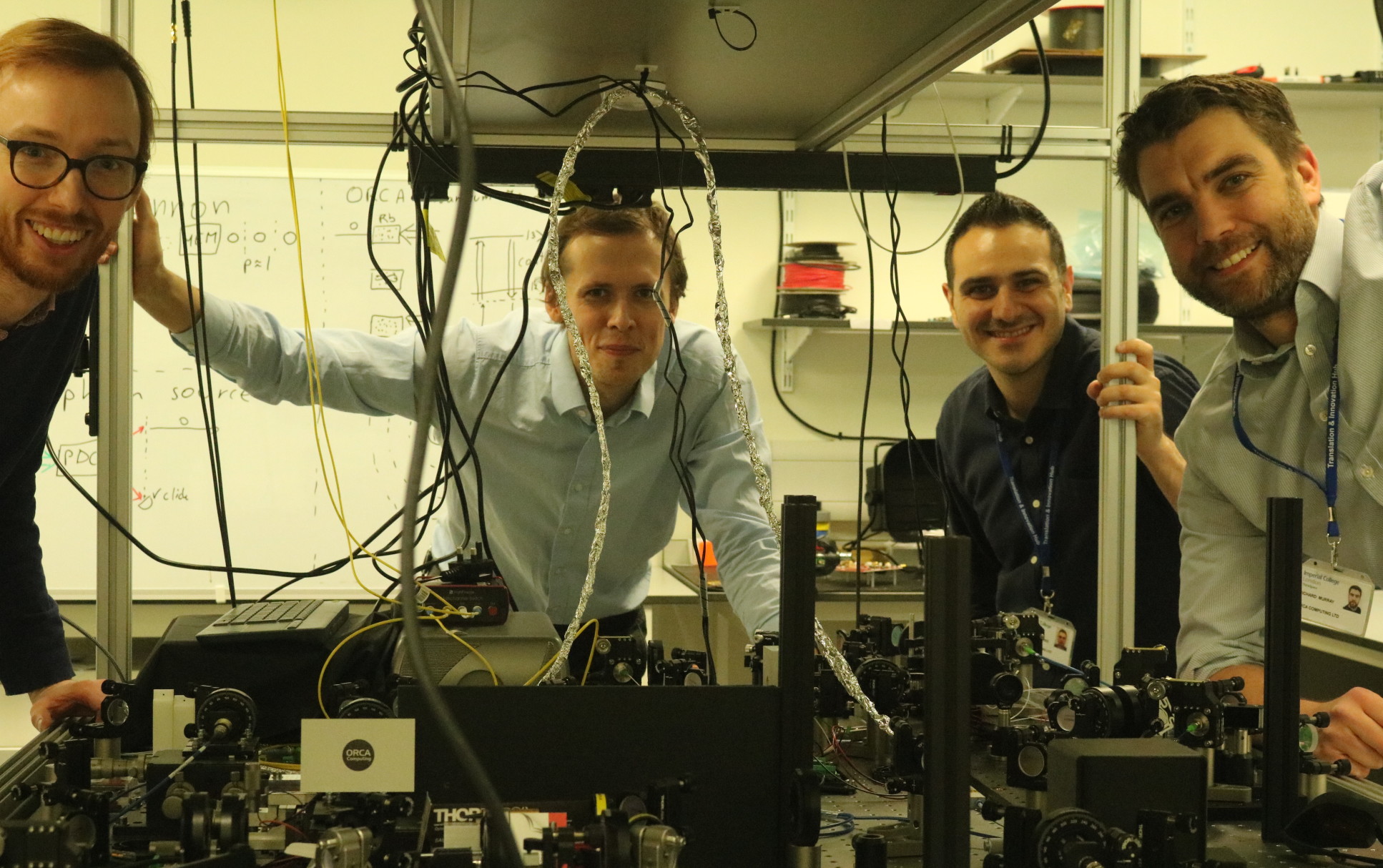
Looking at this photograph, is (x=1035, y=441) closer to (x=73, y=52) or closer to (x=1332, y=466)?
(x=1332, y=466)

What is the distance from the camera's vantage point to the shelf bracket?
4.30 metres

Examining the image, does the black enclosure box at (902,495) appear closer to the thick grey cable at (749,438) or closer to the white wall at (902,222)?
the white wall at (902,222)

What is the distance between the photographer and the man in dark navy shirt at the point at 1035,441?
225 centimetres

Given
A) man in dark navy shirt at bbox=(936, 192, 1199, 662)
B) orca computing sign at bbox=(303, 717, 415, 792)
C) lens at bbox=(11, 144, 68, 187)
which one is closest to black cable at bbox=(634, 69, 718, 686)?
orca computing sign at bbox=(303, 717, 415, 792)

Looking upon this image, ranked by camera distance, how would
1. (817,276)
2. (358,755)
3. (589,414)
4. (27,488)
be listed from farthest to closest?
(817,276)
(589,414)
(27,488)
(358,755)

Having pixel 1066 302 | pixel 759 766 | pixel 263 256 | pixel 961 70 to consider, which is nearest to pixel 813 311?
pixel 961 70

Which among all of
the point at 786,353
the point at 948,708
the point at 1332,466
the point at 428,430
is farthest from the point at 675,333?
the point at 786,353

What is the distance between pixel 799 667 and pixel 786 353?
3.43 m

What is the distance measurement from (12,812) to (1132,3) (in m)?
1.83

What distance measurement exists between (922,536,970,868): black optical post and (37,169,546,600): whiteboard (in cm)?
307

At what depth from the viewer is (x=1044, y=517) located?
234 centimetres

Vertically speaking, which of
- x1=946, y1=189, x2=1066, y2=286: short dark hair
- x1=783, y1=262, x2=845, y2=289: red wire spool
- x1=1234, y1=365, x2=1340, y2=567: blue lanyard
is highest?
x1=783, y1=262, x2=845, y2=289: red wire spool

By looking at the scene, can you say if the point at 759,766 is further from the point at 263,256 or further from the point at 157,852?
the point at 263,256

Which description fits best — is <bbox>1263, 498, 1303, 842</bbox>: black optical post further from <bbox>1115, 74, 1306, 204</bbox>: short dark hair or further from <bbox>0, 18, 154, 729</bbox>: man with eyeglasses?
<bbox>0, 18, 154, 729</bbox>: man with eyeglasses
